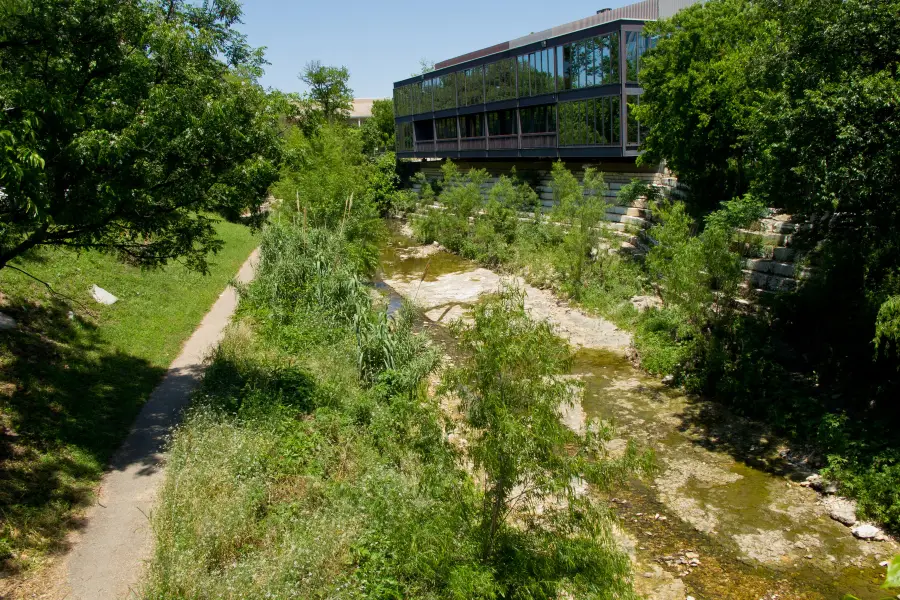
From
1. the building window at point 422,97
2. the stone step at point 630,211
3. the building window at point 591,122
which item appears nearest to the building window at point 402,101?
the building window at point 422,97

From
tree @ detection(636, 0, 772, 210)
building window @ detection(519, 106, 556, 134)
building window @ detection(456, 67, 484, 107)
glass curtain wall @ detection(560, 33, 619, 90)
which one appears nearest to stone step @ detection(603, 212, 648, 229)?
tree @ detection(636, 0, 772, 210)

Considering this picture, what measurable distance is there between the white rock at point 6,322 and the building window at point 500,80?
1218 inches

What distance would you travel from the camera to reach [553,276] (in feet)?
85.5

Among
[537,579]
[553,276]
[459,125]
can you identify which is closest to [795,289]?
[553,276]

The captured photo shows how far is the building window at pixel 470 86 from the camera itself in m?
42.7

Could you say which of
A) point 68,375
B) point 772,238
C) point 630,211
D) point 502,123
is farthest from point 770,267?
point 502,123

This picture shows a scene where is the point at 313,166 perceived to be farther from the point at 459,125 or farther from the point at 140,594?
the point at 459,125

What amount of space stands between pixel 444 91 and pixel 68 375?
40.0 meters

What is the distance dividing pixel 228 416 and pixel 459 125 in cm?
3941

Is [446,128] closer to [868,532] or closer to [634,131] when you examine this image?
[634,131]

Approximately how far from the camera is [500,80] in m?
40.1

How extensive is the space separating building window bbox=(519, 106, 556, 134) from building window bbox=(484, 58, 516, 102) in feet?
5.36

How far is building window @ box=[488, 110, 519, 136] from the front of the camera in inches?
1575

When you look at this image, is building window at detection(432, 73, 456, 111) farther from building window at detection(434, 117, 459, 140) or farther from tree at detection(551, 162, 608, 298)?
tree at detection(551, 162, 608, 298)
